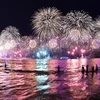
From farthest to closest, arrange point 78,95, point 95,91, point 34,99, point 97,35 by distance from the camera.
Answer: point 97,35
point 95,91
point 78,95
point 34,99

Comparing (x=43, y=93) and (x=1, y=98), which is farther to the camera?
(x=43, y=93)

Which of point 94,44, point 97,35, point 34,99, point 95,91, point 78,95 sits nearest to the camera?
point 34,99

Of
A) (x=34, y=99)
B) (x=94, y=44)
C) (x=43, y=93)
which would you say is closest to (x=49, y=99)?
(x=34, y=99)

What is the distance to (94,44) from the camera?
→ 527 ft

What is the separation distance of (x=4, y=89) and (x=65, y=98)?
1110cm

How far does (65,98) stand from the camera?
35.2 m

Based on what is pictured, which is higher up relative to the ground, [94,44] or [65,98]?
[94,44]

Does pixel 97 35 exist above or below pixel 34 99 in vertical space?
above

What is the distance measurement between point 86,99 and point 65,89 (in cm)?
832

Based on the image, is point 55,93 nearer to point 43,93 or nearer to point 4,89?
point 43,93

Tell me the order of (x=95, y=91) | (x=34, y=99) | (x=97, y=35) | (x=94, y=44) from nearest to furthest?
(x=34, y=99)
(x=95, y=91)
(x=97, y=35)
(x=94, y=44)

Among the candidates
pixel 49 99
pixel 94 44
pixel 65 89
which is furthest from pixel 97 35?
pixel 49 99

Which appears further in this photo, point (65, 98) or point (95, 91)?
point (95, 91)

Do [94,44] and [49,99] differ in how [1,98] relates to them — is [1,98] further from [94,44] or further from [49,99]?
[94,44]
